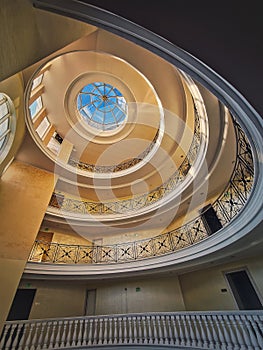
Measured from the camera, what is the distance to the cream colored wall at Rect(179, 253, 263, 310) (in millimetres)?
6305

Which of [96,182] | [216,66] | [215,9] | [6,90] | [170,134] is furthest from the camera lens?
[96,182]

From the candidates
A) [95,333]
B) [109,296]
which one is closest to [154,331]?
[95,333]

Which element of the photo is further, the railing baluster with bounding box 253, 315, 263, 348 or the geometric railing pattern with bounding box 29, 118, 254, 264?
the geometric railing pattern with bounding box 29, 118, 254, 264

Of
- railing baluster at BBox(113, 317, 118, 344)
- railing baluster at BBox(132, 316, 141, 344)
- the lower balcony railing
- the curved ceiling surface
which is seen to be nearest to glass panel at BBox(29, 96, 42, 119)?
the curved ceiling surface

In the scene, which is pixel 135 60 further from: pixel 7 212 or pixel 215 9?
pixel 7 212

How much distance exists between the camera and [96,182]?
11.5 m

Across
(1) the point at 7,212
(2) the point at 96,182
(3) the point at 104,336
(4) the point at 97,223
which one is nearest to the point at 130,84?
(2) the point at 96,182

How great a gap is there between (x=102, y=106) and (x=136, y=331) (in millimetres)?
13317

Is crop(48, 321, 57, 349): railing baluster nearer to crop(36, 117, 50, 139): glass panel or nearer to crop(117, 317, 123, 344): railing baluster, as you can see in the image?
crop(117, 317, 123, 344): railing baluster

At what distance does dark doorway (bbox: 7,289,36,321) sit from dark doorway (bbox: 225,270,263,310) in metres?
8.42

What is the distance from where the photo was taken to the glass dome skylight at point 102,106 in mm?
12039

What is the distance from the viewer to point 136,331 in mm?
6039

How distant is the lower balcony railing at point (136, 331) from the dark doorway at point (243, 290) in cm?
145

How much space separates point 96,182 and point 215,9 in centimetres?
1079
